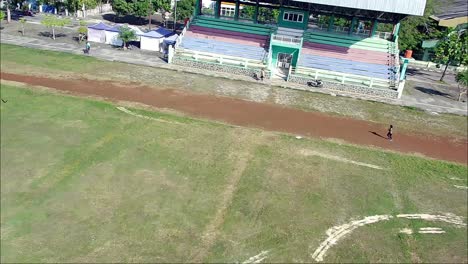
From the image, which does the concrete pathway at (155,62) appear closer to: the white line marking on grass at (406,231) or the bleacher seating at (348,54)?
the bleacher seating at (348,54)

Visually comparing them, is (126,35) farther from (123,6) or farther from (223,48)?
(123,6)

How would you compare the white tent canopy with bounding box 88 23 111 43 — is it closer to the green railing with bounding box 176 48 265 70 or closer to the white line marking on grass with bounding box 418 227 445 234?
the green railing with bounding box 176 48 265 70

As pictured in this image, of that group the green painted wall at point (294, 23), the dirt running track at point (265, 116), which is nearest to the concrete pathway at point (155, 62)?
the dirt running track at point (265, 116)

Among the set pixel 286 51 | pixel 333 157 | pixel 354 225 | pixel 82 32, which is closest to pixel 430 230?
pixel 354 225

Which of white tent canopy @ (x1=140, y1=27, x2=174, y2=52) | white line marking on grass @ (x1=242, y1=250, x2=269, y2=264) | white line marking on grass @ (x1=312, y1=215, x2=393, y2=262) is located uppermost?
white tent canopy @ (x1=140, y1=27, x2=174, y2=52)

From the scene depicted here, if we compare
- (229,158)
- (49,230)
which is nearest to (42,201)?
(49,230)

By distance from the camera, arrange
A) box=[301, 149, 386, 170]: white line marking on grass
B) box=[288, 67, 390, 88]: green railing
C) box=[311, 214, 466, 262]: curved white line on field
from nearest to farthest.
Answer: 1. box=[311, 214, 466, 262]: curved white line on field
2. box=[301, 149, 386, 170]: white line marking on grass
3. box=[288, 67, 390, 88]: green railing

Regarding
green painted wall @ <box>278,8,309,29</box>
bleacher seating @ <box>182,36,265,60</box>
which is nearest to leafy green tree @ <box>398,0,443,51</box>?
green painted wall @ <box>278,8,309,29</box>

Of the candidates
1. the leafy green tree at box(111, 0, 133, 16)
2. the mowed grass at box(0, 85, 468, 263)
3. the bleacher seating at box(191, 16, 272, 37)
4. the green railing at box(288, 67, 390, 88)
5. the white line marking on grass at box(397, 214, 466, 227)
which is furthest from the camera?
the leafy green tree at box(111, 0, 133, 16)
